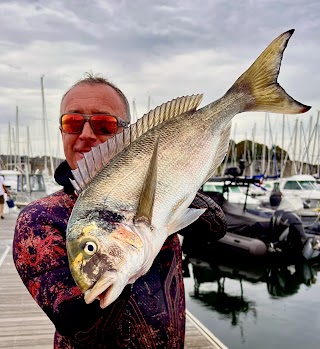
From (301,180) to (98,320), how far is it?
29.0m

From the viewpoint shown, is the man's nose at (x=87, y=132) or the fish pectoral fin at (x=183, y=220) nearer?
the fish pectoral fin at (x=183, y=220)

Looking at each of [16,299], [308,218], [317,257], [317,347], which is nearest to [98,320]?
[16,299]

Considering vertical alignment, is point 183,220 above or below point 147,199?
below

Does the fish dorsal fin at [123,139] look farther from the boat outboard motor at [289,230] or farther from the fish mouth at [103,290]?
the boat outboard motor at [289,230]

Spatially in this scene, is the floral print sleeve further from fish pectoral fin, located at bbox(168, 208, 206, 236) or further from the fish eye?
fish pectoral fin, located at bbox(168, 208, 206, 236)

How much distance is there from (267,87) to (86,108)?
0.77 meters

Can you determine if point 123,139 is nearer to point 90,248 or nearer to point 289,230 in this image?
point 90,248

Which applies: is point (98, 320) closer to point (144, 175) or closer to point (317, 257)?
point (144, 175)

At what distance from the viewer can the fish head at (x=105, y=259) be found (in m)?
1.31

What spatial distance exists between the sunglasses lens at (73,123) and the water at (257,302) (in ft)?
23.1

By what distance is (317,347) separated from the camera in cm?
822

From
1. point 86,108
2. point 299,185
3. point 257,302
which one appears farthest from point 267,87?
point 299,185

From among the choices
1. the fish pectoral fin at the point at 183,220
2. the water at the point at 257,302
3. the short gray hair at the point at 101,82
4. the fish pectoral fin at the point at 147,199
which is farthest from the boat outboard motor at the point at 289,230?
the fish pectoral fin at the point at 147,199

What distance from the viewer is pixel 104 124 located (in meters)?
1.99
